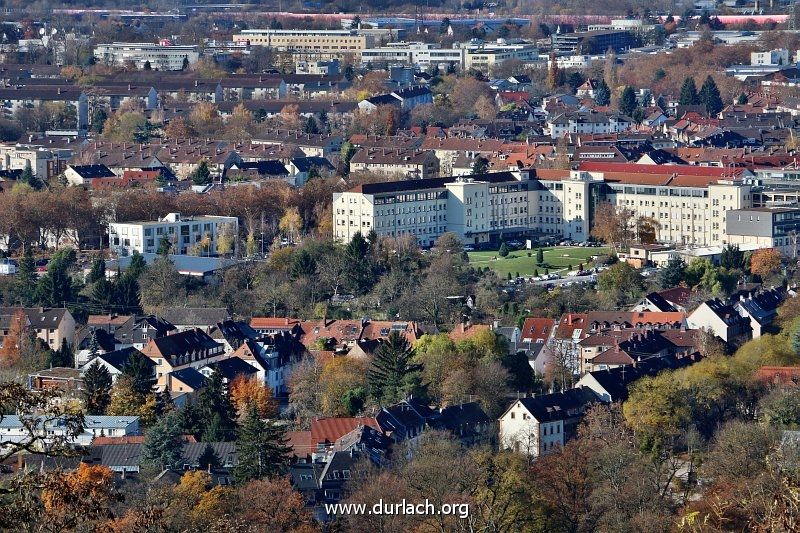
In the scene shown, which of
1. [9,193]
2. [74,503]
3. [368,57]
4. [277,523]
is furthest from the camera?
[368,57]

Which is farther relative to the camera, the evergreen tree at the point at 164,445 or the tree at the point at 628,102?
the tree at the point at 628,102

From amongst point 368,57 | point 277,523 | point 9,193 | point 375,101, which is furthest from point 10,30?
point 277,523

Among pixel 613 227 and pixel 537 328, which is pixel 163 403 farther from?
pixel 613 227

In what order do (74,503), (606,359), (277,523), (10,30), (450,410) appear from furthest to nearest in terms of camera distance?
(10,30) < (606,359) < (450,410) < (277,523) < (74,503)

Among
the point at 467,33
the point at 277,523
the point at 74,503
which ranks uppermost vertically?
the point at 74,503

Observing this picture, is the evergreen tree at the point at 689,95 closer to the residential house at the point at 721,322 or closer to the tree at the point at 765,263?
the tree at the point at 765,263

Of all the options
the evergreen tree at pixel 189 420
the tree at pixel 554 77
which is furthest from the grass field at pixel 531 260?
the tree at pixel 554 77

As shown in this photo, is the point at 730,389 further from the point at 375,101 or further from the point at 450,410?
the point at 375,101
